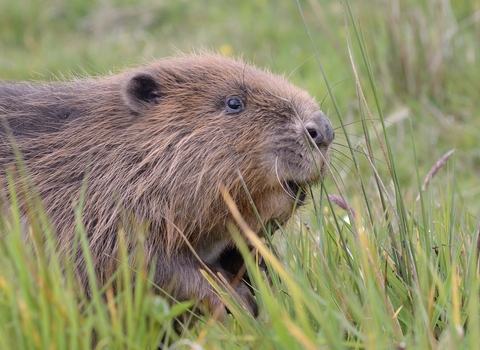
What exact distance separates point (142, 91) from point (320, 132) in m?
0.78

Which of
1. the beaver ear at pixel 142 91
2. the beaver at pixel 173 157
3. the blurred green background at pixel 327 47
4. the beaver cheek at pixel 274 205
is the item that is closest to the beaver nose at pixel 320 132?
the beaver at pixel 173 157

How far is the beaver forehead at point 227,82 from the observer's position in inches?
114

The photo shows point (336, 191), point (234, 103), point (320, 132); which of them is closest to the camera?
point (320, 132)

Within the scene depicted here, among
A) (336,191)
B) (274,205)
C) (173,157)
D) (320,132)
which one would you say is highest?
(173,157)

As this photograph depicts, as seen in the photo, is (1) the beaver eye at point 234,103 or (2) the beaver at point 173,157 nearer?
(2) the beaver at point 173,157

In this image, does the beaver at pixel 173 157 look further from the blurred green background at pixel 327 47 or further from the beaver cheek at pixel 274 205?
the blurred green background at pixel 327 47

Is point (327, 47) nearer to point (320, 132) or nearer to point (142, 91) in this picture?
point (142, 91)

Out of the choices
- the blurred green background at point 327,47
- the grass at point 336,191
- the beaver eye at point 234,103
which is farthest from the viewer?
the blurred green background at point 327,47

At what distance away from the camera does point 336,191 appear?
462 centimetres

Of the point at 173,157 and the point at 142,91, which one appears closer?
the point at 173,157

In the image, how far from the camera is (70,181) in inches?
111

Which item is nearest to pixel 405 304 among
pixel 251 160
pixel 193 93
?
pixel 251 160

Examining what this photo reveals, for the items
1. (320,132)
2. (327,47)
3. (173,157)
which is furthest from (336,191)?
(327,47)

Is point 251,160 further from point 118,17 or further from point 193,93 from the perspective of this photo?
point 118,17
